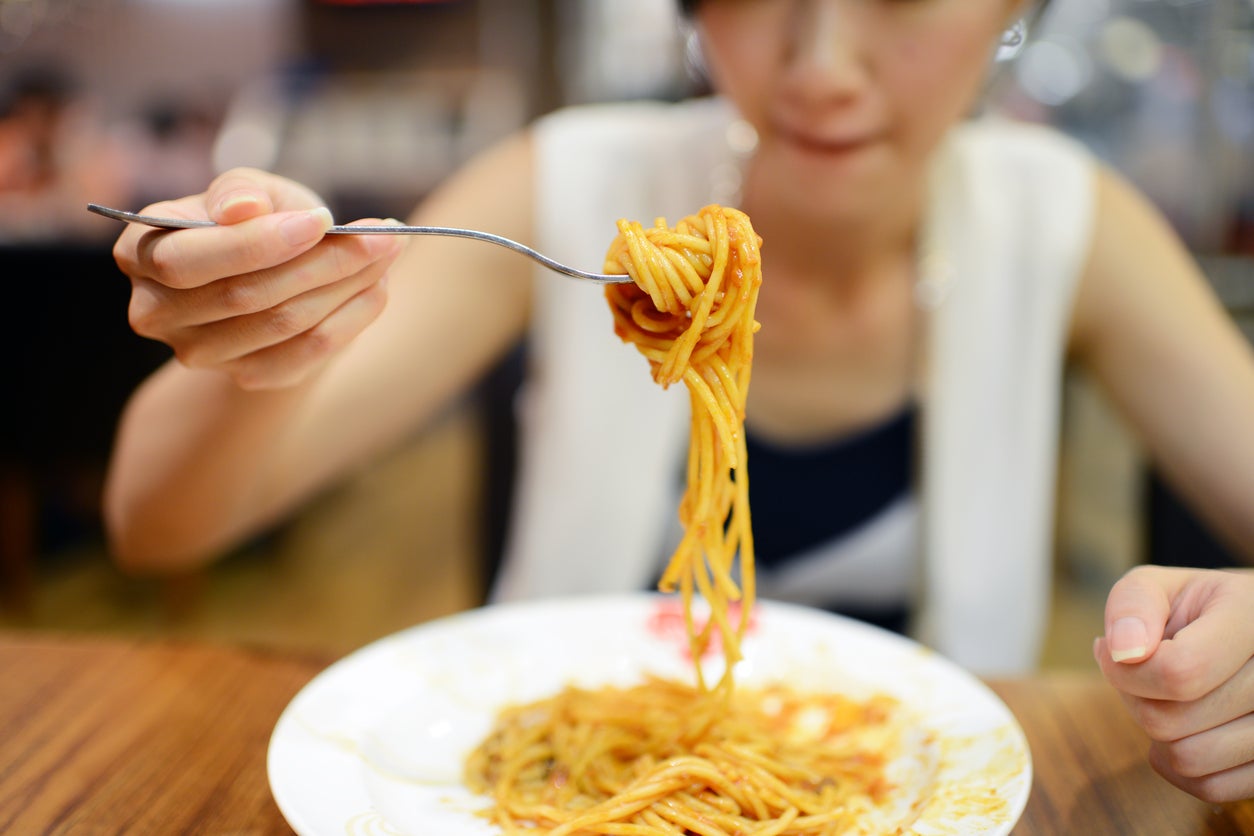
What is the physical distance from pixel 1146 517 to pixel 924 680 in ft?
3.77

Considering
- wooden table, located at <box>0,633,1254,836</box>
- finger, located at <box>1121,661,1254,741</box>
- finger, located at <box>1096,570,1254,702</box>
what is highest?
finger, located at <box>1096,570,1254,702</box>

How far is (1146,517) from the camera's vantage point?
1844 mm

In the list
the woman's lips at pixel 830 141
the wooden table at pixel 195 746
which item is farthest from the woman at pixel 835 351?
the wooden table at pixel 195 746

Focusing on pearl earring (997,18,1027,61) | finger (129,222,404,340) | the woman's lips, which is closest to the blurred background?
pearl earring (997,18,1027,61)

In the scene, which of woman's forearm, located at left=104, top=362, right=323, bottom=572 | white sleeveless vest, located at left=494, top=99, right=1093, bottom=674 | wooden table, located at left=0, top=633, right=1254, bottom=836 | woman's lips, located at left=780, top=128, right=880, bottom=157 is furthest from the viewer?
white sleeveless vest, located at left=494, top=99, right=1093, bottom=674

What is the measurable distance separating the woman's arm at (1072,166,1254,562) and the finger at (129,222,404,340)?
1.13m

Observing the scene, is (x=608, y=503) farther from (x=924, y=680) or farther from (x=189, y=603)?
(x=189, y=603)

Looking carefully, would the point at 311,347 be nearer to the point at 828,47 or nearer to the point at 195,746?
the point at 195,746

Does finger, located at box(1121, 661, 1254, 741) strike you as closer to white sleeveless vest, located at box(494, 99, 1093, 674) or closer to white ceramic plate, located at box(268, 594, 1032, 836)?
white ceramic plate, located at box(268, 594, 1032, 836)

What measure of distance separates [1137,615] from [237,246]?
69 centimetres

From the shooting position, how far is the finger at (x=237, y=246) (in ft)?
2.21

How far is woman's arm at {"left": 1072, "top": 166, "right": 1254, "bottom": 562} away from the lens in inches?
50.8

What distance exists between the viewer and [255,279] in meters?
0.71

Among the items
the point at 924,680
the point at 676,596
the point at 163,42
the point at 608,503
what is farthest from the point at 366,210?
the point at 924,680
